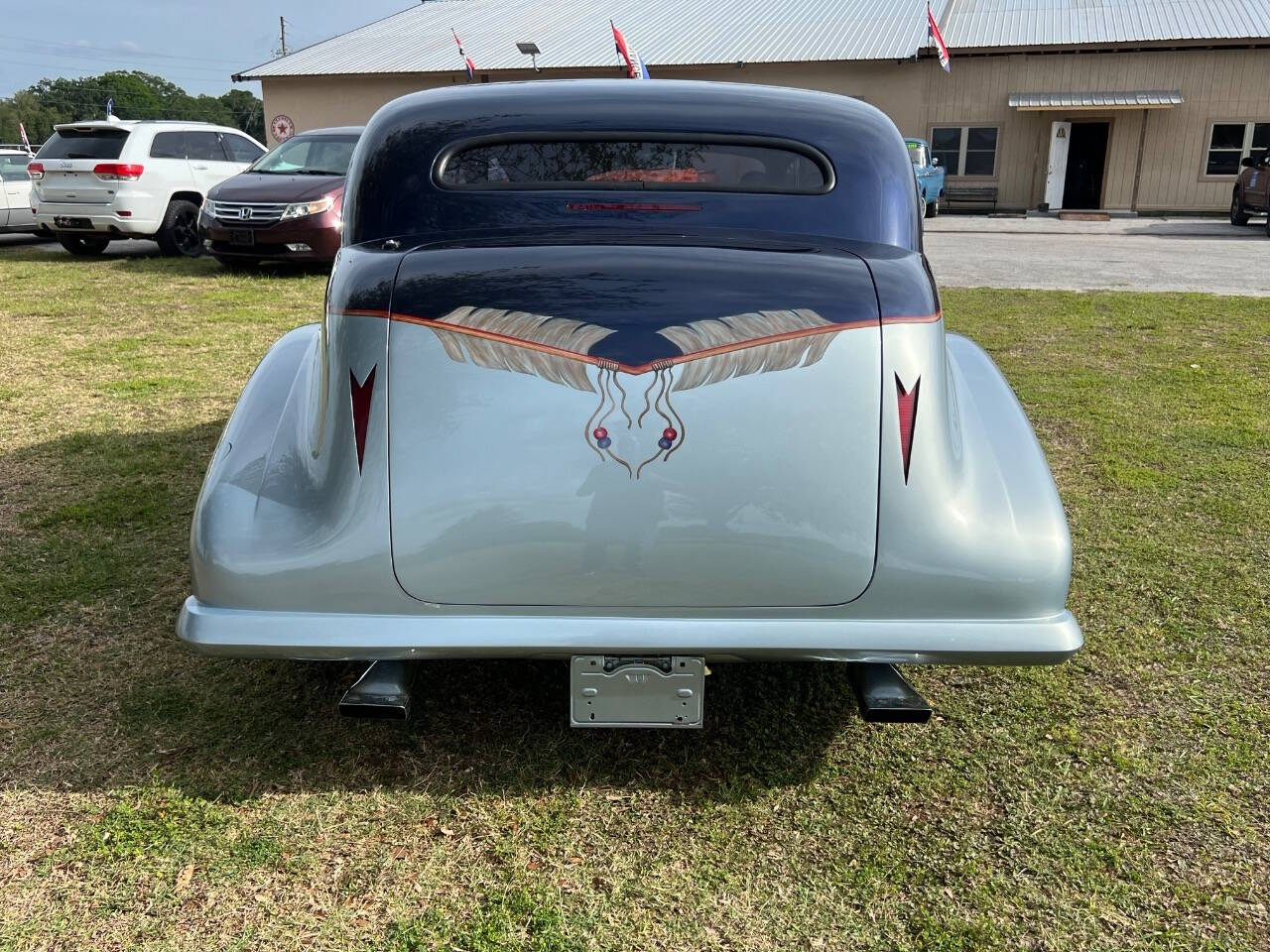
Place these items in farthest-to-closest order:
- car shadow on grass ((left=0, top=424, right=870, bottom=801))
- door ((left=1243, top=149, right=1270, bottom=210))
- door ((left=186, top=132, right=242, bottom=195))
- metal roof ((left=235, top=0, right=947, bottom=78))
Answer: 1. metal roof ((left=235, top=0, right=947, bottom=78))
2. door ((left=1243, top=149, right=1270, bottom=210))
3. door ((left=186, top=132, right=242, bottom=195))
4. car shadow on grass ((left=0, top=424, right=870, bottom=801))

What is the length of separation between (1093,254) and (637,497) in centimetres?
1472

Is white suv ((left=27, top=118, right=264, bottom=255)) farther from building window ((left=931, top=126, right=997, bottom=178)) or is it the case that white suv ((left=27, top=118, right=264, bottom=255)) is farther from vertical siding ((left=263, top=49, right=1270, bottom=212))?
building window ((left=931, top=126, right=997, bottom=178))

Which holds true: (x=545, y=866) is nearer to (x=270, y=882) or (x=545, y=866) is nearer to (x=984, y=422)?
(x=270, y=882)

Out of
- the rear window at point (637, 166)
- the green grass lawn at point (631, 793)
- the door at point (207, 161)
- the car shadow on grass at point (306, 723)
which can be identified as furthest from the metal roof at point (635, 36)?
the car shadow on grass at point (306, 723)

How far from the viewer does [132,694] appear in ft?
9.62

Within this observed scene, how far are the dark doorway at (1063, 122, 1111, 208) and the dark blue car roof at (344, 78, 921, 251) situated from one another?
2625 centimetres

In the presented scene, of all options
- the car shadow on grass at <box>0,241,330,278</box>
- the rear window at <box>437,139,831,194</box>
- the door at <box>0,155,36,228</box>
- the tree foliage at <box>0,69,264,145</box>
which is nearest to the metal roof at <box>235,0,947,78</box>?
the door at <box>0,155,36,228</box>

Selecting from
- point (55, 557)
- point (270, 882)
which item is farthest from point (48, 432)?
point (270, 882)

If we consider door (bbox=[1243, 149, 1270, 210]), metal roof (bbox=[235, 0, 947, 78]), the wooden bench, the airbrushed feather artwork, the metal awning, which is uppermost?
metal roof (bbox=[235, 0, 947, 78])

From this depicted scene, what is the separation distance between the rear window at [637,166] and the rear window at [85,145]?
1146 cm

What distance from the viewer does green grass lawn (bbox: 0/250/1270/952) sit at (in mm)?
2139

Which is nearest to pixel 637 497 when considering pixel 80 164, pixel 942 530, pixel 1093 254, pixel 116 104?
pixel 942 530

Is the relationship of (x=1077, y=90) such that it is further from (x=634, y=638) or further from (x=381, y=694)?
(x=381, y=694)

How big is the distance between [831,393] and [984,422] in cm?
66
